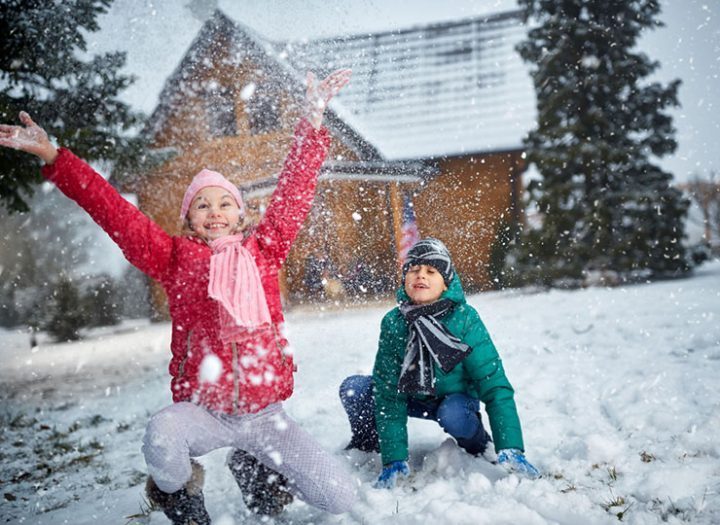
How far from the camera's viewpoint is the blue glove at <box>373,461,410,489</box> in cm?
197

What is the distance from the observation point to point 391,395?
2.12 meters

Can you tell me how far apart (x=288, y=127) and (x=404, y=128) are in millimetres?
1982

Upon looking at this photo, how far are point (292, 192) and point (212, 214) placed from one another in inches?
13.8

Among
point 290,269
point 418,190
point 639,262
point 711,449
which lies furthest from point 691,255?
point 711,449

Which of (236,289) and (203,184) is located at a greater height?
(203,184)

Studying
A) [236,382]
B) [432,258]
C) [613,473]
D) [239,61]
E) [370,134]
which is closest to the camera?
[236,382]

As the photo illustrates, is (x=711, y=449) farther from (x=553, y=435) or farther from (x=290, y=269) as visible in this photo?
(x=290, y=269)

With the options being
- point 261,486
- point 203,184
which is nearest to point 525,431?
point 261,486

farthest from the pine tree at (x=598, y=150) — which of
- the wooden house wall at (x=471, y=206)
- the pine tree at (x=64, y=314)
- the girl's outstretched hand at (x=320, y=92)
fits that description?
the pine tree at (x=64, y=314)

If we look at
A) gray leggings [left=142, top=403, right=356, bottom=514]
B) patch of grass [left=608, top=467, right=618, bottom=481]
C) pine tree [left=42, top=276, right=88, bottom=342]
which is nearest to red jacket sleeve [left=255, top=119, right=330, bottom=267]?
gray leggings [left=142, top=403, right=356, bottom=514]

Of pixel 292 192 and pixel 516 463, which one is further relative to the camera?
pixel 292 192

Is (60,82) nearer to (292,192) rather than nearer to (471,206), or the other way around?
(292,192)

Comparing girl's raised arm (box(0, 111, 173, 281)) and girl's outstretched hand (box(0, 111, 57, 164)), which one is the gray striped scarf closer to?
girl's raised arm (box(0, 111, 173, 281))

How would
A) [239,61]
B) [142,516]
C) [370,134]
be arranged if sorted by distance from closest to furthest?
[142,516]
[370,134]
[239,61]
